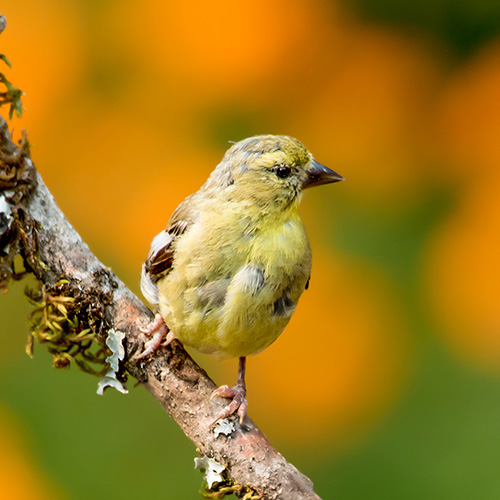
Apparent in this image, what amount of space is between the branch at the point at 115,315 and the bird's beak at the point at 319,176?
624 millimetres

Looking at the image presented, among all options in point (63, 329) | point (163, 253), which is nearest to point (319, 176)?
point (163, 253)

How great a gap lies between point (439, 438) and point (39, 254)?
→ 2.28 m

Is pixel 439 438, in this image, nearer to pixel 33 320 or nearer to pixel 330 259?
pixel 330 259

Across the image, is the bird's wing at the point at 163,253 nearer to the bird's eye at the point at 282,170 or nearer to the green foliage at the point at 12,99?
the bird's eye at the point at 282,170

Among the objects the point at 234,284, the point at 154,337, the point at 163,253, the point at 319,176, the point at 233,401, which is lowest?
the point at 233,401

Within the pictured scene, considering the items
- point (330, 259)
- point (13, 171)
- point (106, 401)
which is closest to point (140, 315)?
point (13, 171)

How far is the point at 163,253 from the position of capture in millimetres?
2311

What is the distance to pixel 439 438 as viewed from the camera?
3541 mm

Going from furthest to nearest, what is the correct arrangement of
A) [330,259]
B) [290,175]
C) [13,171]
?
[330,259], [290,175], [13,171]

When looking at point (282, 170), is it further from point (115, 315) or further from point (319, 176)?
point (115, 315)

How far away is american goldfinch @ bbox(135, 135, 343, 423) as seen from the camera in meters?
2.16

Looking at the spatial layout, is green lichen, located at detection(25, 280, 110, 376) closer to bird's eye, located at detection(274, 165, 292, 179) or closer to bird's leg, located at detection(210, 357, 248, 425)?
bird's leg, located at detection(210, 357, 248, 425)

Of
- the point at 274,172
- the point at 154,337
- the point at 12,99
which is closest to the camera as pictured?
the point at 12,99

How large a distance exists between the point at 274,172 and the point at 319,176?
140mm
